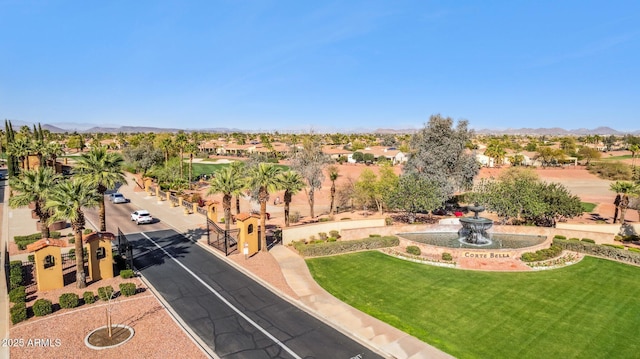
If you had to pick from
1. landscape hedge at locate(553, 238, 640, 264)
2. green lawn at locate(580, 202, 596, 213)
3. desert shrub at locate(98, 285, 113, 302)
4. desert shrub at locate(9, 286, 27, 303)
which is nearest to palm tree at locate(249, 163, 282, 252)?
desert shrub at locate(98, 285, 113, 302)

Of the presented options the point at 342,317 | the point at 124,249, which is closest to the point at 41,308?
the point at 124,249

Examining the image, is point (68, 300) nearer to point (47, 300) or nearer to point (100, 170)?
point (47, 300)

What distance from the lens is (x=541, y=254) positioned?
100ft

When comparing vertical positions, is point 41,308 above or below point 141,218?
above

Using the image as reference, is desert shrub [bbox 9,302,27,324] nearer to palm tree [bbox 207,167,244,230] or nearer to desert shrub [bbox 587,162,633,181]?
palm tree [bbox 207,167,244,230]

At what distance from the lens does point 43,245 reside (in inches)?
875

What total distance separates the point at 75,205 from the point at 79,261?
11.6 ft

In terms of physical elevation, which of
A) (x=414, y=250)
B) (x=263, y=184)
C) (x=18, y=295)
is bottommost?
(x=414, y=250)

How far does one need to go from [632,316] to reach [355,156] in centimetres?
9829

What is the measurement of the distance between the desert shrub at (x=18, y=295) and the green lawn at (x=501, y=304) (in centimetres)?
1703

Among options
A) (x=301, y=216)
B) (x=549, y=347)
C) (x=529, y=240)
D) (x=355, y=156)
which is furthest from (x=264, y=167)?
(x=355, y=156)

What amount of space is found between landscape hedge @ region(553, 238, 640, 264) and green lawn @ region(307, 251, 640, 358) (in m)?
0.96

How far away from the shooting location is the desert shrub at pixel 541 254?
1180 inches

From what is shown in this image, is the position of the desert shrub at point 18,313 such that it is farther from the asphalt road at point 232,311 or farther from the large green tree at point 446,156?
the large green tree at point 446,156
